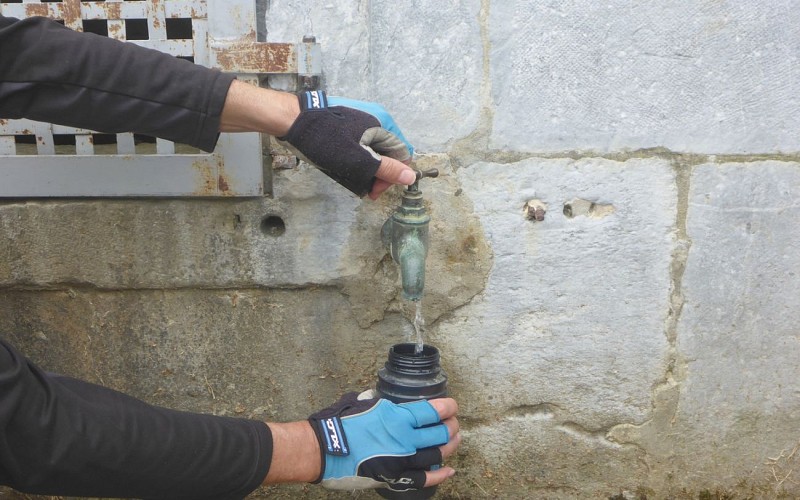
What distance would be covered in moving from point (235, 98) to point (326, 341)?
0.69 metres

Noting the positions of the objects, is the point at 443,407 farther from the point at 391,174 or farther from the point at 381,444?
the point at 391,174

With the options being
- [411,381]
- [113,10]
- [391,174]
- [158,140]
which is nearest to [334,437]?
[411,381]

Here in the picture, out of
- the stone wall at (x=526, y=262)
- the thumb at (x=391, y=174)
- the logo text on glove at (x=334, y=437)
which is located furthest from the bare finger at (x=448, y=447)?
the thumb at (x=391, y=174)

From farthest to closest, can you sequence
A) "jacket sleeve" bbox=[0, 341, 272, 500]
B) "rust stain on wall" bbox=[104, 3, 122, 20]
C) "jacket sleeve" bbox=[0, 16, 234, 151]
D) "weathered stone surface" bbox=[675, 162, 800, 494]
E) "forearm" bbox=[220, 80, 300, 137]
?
"weathered stone surface" bbox=[675, 162, 800, 494] < "rust stain on wall" bbox=[104, 3, 122, 20] < "forearm" bbox=[220, 80, 300, 137] < "jacket sleeve" bbox=[0, 16, 234, 151] < "jacket sleeve" bbox=[0, 341, 272, 500]

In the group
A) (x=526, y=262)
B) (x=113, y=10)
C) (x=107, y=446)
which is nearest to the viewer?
(x=107, y=446)

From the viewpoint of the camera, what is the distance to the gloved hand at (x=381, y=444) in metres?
1.48

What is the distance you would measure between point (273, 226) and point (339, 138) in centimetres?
45

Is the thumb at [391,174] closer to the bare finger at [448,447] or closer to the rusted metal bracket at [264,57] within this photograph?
the rusted metal bracket at [264,57]

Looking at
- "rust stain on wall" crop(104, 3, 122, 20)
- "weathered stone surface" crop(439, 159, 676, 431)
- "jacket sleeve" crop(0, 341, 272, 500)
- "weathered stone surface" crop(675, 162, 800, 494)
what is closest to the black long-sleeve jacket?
"jacket sleeve" crop(0, 341, 272, 500)

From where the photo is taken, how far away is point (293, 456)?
1459mm

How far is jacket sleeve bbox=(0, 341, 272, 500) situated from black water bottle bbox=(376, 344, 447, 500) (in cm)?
31

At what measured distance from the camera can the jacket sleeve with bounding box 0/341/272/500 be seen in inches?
48.2

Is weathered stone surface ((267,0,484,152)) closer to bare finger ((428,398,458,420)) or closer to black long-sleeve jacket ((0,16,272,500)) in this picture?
black long-sleeve jacket ((0,16,272,500))

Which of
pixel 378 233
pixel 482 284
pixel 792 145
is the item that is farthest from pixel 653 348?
pixel 378 233
